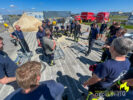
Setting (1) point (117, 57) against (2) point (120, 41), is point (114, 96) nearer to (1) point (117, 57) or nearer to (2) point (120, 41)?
(1) point (117, 57)

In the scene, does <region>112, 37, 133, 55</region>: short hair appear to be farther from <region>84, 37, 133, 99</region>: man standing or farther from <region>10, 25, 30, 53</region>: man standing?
<region>10, 25, 30, 53</region>: man standing

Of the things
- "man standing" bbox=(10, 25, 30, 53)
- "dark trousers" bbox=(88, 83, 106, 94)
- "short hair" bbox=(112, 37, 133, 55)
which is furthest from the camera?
"man standing" bbox=(10, 25, 30, 53)

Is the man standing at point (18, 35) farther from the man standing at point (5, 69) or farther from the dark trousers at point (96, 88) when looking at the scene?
the dark trousers at point (96, 88)

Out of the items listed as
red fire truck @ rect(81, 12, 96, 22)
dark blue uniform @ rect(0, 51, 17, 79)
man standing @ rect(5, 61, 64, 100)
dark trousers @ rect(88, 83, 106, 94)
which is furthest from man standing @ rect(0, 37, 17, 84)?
red fire truck @ rect(81, 12, 96, 22)

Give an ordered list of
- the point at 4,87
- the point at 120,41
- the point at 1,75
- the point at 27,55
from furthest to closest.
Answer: the point at 27,55 → the point at 4,87 → the point at 1,75 → the point at 120,41

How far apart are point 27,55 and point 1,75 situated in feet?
10.5

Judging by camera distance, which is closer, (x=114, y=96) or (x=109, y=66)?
(x=109, y=66)

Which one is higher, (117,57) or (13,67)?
(117,57)

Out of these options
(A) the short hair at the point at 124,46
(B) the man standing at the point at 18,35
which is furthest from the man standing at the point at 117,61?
(B) the man standing at the point at 18,35

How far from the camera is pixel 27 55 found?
4441mm

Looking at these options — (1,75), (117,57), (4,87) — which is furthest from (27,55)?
(117,57)

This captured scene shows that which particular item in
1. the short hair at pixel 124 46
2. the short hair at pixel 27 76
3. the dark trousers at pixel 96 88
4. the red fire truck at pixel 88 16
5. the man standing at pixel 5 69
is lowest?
the dark trousers at pixel 96 88

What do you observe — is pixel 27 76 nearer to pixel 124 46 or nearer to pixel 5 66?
pixel 5 66

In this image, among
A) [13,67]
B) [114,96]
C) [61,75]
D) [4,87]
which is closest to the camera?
[114,96]
